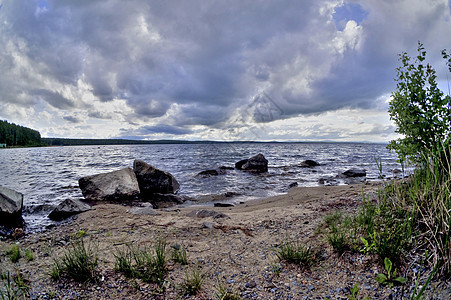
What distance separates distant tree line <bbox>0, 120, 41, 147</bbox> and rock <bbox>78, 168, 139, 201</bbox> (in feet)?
424

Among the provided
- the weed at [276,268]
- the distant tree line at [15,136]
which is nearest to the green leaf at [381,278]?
the weed at [276,268]

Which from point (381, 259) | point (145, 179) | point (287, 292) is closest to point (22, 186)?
point (145, 179)

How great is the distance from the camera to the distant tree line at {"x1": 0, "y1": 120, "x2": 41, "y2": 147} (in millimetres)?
104787

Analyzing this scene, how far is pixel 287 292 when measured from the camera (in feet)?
9.57

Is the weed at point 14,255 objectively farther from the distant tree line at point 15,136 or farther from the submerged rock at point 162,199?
the distant tree line at point 15,136

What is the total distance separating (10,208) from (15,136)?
143 metres

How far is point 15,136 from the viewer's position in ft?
368

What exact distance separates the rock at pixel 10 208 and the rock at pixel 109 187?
3.15m

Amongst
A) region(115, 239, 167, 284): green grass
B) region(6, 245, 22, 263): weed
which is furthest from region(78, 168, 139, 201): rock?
region(115, 239, 167, 284): green grass

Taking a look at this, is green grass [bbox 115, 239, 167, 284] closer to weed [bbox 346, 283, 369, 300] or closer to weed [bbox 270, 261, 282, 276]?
weed [bbox 270, 261, 282, 276]

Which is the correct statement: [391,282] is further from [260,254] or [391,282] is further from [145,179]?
[145,179]

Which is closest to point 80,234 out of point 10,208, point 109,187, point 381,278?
point 10,208

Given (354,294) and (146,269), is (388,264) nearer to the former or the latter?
(354,294)

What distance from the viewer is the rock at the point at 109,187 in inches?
460
